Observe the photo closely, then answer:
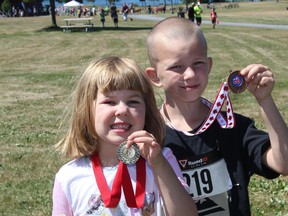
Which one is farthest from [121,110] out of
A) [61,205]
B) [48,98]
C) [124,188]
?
[48,98]

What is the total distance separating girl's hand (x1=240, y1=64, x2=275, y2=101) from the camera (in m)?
2.30

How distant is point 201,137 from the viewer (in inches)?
102

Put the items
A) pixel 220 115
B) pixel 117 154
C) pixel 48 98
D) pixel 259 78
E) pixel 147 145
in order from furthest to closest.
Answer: pixel 48 98 → pixel 220 115 → pixel 259 78 → pixel 117 154 → pixel 147 145

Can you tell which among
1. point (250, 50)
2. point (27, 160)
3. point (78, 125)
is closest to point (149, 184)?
point (78, 125)

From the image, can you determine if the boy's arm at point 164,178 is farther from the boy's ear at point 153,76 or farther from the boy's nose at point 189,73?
the boy's ear at point 153,76

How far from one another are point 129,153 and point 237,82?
659 mm

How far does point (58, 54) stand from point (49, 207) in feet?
55.2

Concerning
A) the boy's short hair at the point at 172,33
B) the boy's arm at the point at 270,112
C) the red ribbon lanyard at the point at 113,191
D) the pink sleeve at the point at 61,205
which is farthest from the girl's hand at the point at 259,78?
the pink sleeve at the point at 61,205

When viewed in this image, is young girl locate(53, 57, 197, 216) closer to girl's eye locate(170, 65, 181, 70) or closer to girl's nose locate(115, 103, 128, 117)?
girl's nose locate(115, 103, 128, 117)

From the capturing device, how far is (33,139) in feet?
25.0

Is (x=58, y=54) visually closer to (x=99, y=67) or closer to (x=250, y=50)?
(x=250, y=50)

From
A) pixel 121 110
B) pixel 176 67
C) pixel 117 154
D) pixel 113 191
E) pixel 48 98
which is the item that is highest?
pixel 176 67

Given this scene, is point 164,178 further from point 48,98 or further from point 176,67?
point 48,98

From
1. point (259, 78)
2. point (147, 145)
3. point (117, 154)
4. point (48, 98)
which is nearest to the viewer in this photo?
point (147, 145)
